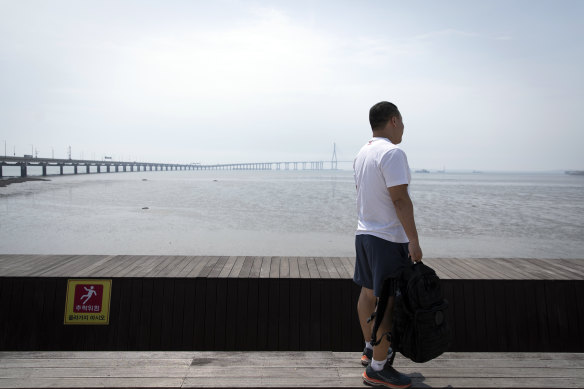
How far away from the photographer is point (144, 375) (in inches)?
96.5

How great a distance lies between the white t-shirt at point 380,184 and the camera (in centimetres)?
238

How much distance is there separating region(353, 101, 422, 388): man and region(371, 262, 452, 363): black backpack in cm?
8

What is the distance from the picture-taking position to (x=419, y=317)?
7.75ft

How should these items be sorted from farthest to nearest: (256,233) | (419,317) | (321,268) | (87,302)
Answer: (256,233), (321,268), (87,302), (419,317)

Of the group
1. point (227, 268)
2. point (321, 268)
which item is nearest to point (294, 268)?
point (321, 268)

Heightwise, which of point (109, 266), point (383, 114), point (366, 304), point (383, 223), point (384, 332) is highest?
point (383, 114)

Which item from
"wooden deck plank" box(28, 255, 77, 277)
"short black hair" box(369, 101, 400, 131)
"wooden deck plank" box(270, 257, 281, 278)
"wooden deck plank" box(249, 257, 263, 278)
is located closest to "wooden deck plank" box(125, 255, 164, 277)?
"wooden deck plank" box(28, 255, 77, 277)

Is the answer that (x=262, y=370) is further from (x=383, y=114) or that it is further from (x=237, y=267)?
(x=237, y=267)

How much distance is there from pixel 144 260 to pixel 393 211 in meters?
3.59

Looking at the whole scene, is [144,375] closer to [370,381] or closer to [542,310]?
[370,381]

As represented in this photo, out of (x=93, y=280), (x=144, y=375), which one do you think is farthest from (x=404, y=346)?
(x=93, y=280)

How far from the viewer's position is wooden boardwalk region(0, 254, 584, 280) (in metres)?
4.30

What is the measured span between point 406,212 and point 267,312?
233cm

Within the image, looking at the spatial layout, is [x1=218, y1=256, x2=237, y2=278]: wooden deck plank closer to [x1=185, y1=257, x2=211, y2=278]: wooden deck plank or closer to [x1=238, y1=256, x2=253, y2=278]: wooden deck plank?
[x1=238, y1=256, x2=253, y2=278]: wooden deck plank
